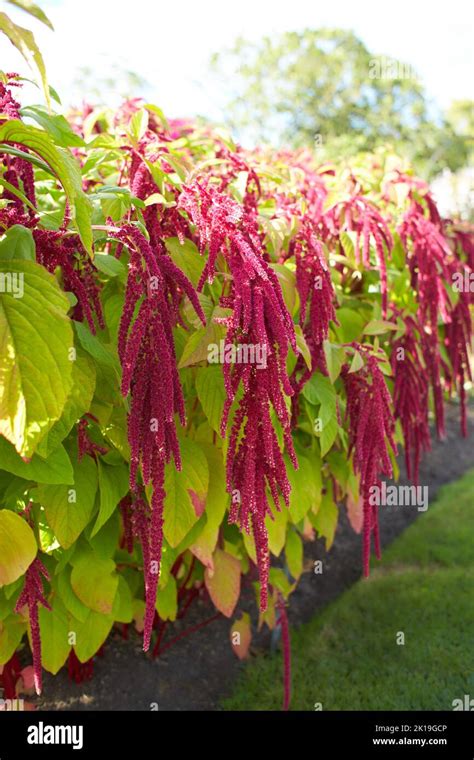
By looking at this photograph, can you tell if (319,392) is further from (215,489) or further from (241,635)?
(241,635)

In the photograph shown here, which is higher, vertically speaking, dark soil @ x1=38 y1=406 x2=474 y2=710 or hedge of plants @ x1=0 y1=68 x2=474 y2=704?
hedge of plants @ x1=0 y1=68 x2=474 y2=704

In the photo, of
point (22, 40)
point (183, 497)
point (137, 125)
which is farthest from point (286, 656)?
point (22, 40)

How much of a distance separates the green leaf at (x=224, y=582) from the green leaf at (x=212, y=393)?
69 centimetres

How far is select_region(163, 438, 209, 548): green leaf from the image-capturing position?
1.50 meters

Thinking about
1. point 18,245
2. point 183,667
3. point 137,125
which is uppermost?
point 137,125

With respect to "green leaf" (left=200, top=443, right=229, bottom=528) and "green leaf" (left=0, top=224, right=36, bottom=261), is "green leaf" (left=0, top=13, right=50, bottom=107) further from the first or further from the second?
"green leaf" (left=200, top=443, right=229, bottom=528)

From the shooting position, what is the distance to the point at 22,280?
1.08m

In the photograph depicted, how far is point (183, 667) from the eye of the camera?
261cm

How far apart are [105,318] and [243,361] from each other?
466mm

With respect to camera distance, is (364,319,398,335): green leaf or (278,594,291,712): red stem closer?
(364,319,398,335): green leaf

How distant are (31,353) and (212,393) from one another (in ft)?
1.55

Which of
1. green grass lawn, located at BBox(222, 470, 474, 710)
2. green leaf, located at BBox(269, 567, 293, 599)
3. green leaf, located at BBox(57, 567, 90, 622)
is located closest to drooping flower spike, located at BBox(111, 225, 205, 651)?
green leaf, located at BBox(57, 567, 90, 622)

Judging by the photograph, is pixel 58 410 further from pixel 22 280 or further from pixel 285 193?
pixel 285 193
